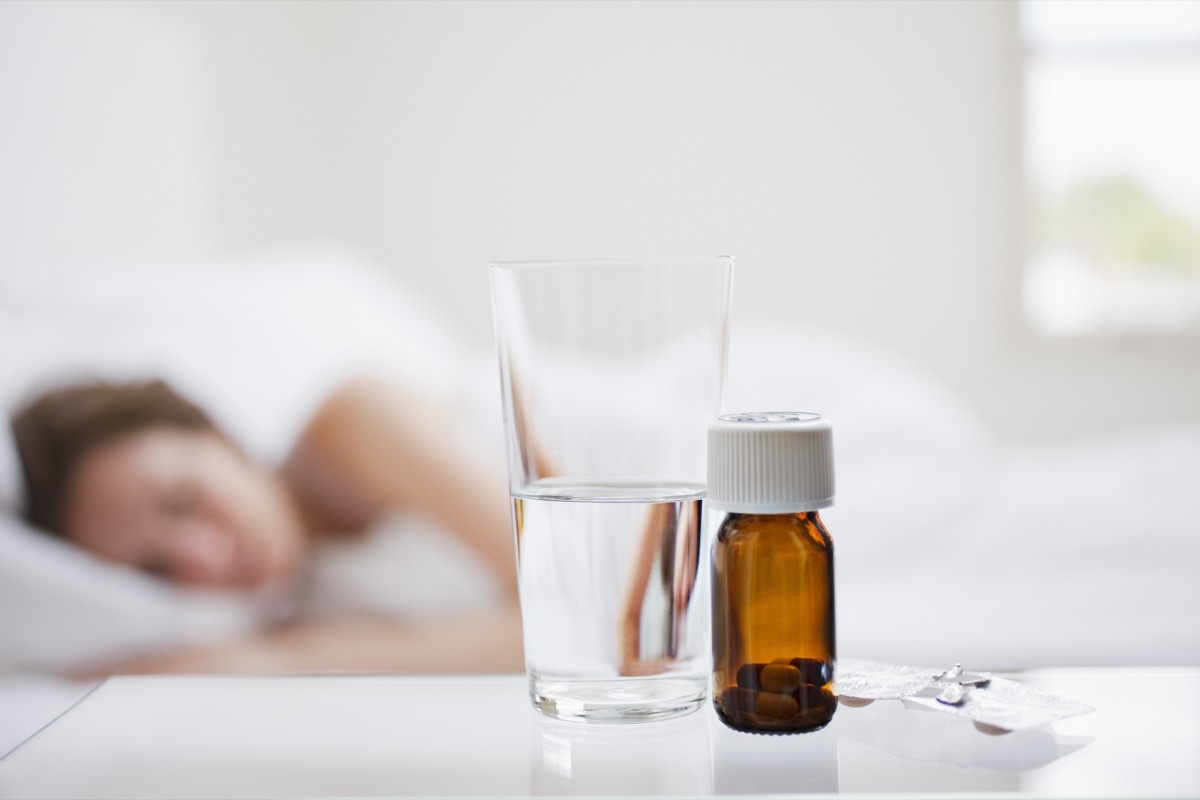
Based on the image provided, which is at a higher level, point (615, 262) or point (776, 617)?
point (615, 262)

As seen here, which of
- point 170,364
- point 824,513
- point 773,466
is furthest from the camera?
point 170,364

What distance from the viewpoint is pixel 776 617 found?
Result: 15.9 inches

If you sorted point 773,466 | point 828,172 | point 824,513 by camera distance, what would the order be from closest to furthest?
point 773,466 < point 824,513 < point 828,172

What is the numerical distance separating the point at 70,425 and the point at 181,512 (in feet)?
0.52


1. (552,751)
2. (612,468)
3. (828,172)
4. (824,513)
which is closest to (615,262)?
(612,468)

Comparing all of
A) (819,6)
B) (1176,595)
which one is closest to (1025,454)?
(1176,595)

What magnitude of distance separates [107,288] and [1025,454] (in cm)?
120

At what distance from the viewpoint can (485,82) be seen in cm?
236

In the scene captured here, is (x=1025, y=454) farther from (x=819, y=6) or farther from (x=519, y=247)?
(x=519, y=247)

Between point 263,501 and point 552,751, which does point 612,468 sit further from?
point 263,501

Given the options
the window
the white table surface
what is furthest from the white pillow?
the window

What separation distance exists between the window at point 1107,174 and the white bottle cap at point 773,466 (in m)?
2.23

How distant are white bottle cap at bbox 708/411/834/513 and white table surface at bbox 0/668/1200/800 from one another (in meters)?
0.09

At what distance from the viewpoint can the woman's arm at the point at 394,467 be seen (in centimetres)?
124
